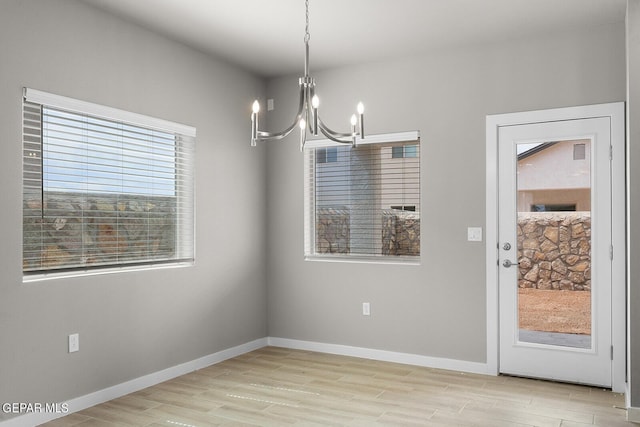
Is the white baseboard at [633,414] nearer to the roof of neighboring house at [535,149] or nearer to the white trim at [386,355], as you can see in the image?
the white trim at [386,355]

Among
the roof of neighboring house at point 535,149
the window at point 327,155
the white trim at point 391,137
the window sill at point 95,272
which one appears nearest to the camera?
the window sill at point 95,272

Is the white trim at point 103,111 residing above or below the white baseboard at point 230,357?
above

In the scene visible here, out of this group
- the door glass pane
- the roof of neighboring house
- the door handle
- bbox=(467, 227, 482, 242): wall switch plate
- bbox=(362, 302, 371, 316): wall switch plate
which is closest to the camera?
the door glass pane

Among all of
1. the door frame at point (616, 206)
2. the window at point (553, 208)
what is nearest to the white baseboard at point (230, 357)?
the door frame at point (616, 206)

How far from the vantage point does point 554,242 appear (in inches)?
164

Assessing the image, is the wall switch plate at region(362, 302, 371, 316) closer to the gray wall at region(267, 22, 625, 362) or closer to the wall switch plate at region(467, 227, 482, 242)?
the gray wall at region(267, 22, 625, 362)

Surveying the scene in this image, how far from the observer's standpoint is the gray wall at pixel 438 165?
4148mm

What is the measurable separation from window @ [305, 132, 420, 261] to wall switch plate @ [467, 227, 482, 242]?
0.48 m

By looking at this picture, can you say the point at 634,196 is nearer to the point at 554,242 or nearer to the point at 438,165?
the point at 554,242

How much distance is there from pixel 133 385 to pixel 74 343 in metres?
0.64

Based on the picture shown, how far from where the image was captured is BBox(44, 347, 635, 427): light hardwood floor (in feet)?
11.0

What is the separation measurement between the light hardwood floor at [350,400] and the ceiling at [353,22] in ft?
8.92

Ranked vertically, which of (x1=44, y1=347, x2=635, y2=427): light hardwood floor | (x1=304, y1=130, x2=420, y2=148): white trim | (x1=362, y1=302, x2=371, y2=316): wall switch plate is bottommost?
(x1=44, y1=347, x2=635, y2=427): light hardwood floor

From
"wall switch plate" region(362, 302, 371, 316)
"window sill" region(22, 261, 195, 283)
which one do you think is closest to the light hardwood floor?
"wall switch plate" region(362, 302, 371, 316)
